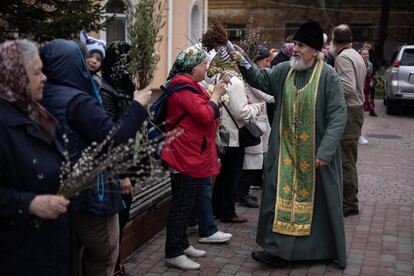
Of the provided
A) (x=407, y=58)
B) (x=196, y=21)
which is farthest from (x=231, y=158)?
(x=407, y=58)

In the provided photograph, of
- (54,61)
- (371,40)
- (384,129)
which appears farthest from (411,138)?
(371,40)

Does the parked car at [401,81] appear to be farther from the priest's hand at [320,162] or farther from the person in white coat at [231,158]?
the priest's hand at [320,162]

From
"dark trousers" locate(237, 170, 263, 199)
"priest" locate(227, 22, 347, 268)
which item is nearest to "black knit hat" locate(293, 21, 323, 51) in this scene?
"priest" locate(227, 22, 347, 268)

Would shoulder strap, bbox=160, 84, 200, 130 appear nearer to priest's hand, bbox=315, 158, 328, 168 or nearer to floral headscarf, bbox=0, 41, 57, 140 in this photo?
priest's hand, bbox=315, 158, 328, 168

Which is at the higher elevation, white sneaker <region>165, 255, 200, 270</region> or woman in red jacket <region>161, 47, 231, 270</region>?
woman in red jacket <region>161, 47, 231, 270</region>

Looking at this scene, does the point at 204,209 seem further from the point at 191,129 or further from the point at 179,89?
the point at 179,89

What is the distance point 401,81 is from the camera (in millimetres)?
16594

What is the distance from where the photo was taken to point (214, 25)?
548 cm

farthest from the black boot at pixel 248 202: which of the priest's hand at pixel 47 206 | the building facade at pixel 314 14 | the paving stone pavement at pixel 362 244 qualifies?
the building facade at pixel 314 14

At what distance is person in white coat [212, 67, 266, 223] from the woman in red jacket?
970mm

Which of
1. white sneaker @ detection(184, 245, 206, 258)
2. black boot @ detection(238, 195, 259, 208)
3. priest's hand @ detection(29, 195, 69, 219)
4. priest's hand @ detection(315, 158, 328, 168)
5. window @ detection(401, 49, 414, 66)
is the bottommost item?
black boot @ detection(238, 195, 259, 208)

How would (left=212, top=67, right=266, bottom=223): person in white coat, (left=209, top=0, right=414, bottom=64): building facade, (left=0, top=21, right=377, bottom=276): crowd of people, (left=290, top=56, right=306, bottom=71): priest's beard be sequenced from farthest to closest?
1. (left=209, top=0, right=414, bottom=64): building facade
2. (left=212, top=67, right=266, bottom=223): person in white coat
3. (left=290, top=56, right=306, bottom=71): priest's beard
4. (left=0, top=21, right=377, bottom=276): crowd of people

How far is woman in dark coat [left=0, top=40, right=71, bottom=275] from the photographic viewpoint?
2.65 metres

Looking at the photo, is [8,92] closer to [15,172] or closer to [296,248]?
[15,172]
